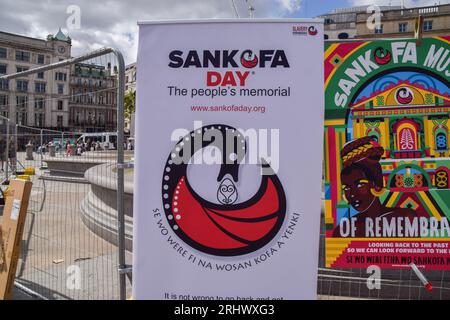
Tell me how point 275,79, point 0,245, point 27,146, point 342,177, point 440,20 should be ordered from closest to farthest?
point 275,79 → point 342,177 → point 0,245 → point 27,146 → point 440,20

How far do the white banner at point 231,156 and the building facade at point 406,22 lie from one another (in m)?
50.0

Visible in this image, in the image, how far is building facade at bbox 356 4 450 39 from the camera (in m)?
46.6

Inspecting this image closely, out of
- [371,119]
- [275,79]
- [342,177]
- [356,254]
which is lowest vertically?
[356,254]

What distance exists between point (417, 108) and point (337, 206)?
3.01 feet

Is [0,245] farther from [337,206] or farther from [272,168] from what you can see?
[337,206]

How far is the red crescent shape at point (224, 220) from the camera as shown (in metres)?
2.45

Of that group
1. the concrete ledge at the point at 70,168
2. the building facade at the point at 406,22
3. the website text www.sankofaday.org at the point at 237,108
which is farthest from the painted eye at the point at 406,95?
the building facade at the point at 406,22

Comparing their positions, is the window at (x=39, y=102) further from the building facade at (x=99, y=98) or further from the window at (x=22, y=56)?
the window at (x=22, y=56)

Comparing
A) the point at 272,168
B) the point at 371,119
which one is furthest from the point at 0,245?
the point at 371,119

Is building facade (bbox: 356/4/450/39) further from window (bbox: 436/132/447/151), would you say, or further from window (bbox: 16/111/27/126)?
window (bbox: 436/132/447/151)

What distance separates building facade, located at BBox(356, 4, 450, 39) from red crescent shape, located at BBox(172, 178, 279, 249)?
165 ft

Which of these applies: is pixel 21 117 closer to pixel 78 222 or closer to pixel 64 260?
pixel 64 260

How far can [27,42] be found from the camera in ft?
236

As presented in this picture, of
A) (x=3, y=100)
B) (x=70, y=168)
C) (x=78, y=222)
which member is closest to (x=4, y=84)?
(x=3, y=100)
